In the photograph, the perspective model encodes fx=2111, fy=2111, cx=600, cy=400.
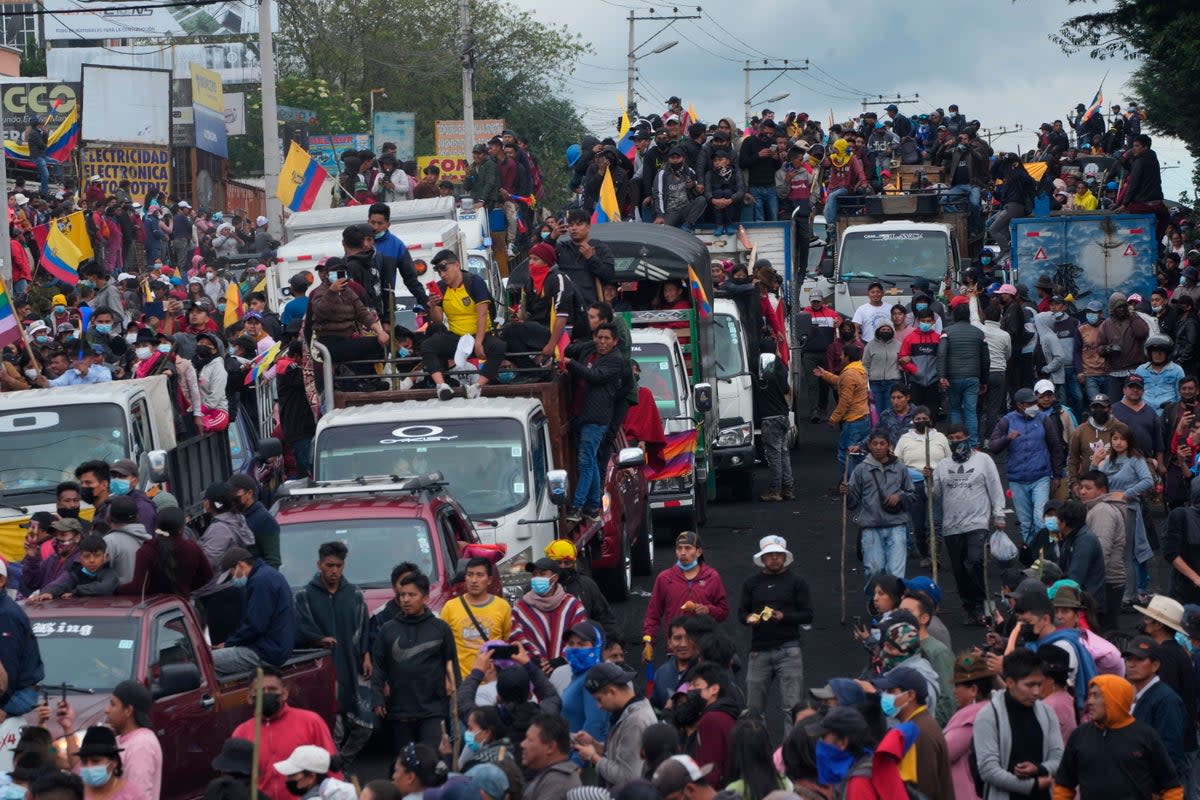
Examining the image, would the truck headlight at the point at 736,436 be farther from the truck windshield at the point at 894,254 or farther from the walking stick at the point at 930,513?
the truck windshield at the point at 894,254

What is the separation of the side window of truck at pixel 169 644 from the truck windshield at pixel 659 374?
35.7 ft

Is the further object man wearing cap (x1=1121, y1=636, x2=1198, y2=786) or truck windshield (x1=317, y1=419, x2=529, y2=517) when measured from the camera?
truck windshield (x1=317, y1=419, x2=529, y2=517)

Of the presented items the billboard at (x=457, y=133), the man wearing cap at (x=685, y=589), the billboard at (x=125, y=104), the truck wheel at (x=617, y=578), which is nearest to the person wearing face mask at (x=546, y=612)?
the man wearing cap at (x=685, y=589)

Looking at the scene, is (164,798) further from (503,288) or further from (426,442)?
(503,288)

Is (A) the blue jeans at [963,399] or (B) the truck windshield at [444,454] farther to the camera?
(A) the blue jeans at [963,399]

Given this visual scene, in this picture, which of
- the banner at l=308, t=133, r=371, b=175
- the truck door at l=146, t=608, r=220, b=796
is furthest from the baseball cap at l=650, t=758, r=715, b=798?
the banner at l=308, t=133, r=371, b=175

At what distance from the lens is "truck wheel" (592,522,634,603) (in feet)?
59.7

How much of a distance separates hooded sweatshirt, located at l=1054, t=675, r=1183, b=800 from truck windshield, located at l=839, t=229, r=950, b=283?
76.1ft

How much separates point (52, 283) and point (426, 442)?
1539 centimetres

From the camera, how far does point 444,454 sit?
15938 millimetres

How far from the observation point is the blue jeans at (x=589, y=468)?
17172 millimetres

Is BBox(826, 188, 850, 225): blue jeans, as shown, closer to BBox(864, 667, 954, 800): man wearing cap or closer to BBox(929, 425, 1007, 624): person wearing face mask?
BBox(929, 425, 1007, 624): person wearing face mask

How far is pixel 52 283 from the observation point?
1172 inches

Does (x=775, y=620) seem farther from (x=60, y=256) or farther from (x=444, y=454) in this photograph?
(x=60, y=256)
